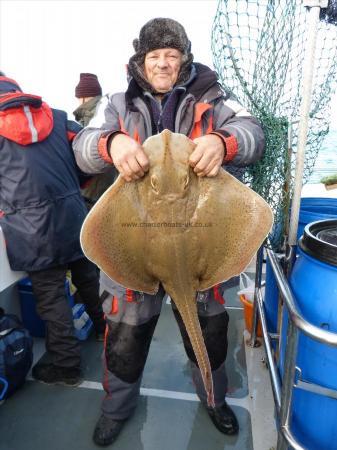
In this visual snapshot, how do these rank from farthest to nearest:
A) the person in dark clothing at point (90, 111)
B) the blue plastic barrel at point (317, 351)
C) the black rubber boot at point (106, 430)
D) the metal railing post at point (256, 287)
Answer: the person in dark clothing at point (90, 111) → the metal railing post at point (256, 287) → the black rubber boot at point (106, 430) → the blue plastic barrel at point (317, 351)

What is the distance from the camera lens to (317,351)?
1812 mm

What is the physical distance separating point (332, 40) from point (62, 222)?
8.69 ft

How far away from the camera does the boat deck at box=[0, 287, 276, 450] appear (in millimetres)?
2656

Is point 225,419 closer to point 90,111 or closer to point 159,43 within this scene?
point 159,43

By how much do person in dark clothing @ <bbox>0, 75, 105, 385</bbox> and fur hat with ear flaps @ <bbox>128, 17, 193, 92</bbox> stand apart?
2.98 ft

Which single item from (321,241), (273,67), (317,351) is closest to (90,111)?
(273,67)

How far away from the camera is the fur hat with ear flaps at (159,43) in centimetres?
223

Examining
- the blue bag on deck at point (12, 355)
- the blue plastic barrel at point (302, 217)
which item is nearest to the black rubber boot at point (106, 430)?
the blue bag on deck at point (12, 355)

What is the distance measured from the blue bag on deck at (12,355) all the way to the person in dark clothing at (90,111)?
169cm

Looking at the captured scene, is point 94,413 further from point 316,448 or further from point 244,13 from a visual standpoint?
point 244,13

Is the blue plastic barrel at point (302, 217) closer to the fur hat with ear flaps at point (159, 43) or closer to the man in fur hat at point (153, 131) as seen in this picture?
the man in fur hat at point (153, 131)

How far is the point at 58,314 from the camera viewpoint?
314 cm

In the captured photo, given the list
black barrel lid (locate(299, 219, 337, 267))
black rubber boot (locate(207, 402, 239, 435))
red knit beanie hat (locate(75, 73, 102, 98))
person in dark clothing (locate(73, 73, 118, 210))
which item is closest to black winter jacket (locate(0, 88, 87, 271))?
person in dark clothing (locate(73, 73, 118, 210))

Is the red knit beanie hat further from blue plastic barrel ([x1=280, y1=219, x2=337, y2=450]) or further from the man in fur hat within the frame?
blue plastic barrel ([x1=280, y1=219, x2=337, y2=450])
